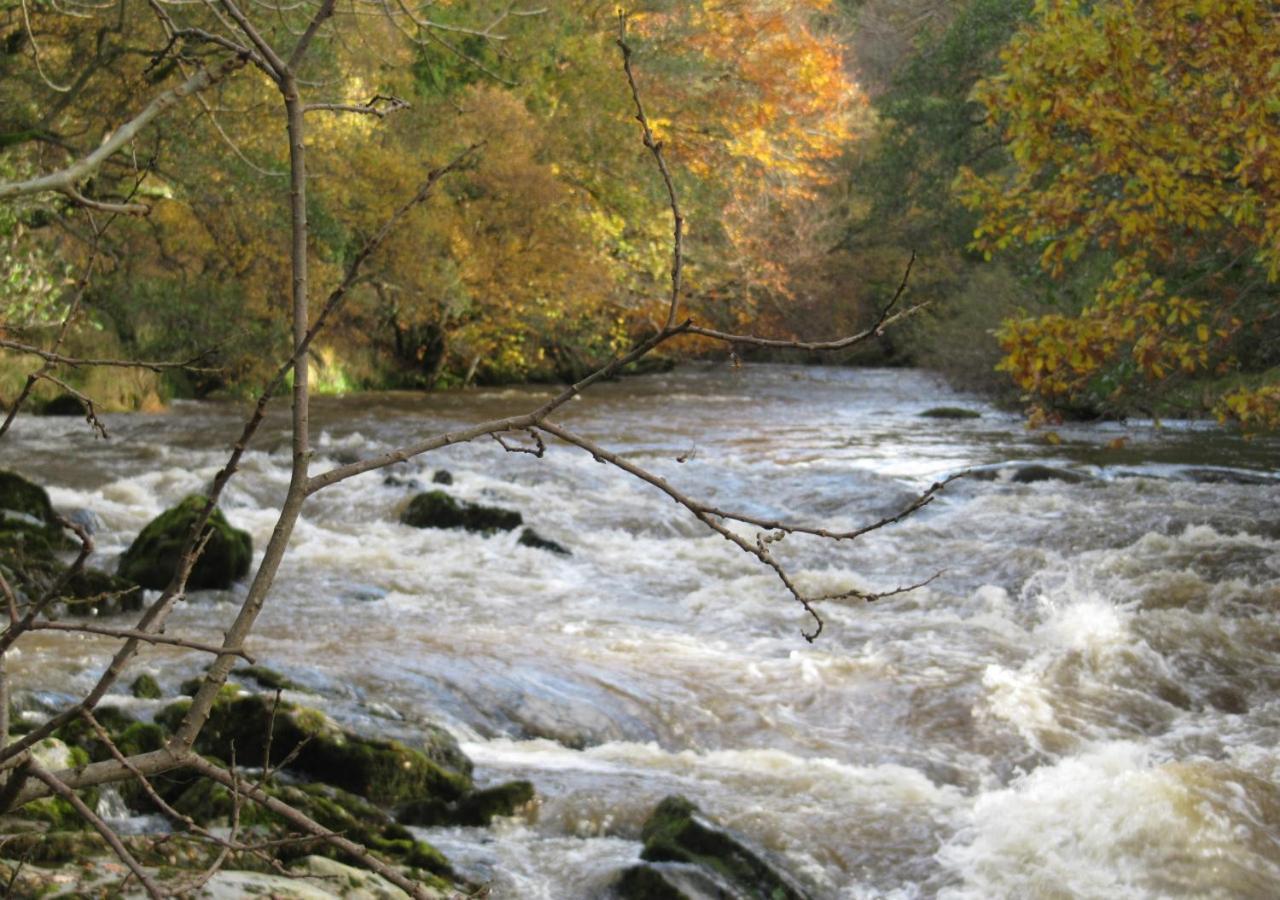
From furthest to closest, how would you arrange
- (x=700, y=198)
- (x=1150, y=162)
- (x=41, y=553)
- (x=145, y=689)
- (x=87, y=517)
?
(x=700, y=198) < (x=87, y=517) < (x=41, y=553) < (x=1150, y=162) < (x=145, y=689)

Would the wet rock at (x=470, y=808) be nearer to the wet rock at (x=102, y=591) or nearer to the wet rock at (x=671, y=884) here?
the wet rock at (x=671, y=884)

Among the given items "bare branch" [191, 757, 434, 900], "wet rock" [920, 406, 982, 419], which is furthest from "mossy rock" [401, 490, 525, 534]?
"wet rock" [920, 406, 982, 419]

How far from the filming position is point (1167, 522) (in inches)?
478

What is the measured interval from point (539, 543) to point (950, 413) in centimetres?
1205

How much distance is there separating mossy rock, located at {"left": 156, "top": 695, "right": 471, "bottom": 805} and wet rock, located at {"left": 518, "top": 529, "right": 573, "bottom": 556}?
18.6 ft

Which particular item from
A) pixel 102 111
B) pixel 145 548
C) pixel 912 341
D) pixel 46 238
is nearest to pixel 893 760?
pixel 145 548

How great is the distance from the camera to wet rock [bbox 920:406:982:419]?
22.0 m

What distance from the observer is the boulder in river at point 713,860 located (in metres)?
4.91

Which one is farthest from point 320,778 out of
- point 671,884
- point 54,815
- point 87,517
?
point 87,517

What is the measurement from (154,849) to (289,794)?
3.85ft

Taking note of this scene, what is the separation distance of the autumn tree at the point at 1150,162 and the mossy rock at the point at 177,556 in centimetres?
547

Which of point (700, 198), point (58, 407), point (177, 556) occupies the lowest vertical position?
point (177, 556)

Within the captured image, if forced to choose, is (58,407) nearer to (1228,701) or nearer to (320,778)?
(320,778)

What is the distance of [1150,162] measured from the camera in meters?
8.80
